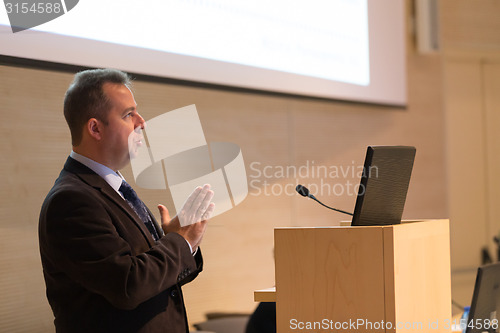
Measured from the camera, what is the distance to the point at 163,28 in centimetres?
303

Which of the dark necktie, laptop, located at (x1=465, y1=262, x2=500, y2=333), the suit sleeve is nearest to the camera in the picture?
the suit sleeve

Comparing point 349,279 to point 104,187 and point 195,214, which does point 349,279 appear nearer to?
point 195,214

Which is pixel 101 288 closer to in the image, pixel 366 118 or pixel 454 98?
pixel 366 118


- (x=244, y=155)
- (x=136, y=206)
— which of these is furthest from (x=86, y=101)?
(x=244, y=155)

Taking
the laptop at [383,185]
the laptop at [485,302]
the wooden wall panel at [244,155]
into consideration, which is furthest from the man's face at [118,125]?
the laptop at [485,302]

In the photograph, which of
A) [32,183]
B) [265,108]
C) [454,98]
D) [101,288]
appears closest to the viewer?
[101,288]

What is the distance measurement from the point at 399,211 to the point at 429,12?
3800mm

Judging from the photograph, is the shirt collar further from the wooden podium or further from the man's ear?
the wooden podium

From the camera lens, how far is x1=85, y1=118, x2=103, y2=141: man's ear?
1743 millimetres

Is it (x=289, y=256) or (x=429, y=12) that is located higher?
(x=429, y=12)

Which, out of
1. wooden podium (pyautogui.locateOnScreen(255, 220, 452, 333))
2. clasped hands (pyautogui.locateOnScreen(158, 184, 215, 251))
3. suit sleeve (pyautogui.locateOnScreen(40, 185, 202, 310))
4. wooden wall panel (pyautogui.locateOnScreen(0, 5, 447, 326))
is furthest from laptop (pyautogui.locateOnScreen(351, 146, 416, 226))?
wooden wall panel (pyautogui.locateOnScreen(0, 5, 447, 326))

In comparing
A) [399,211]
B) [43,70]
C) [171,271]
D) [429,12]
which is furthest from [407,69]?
[171,271]

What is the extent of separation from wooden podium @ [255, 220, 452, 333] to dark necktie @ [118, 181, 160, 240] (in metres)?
0.42

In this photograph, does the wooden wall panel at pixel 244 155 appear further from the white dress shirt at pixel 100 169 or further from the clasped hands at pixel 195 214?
the clasped hands at pixel 195 214
